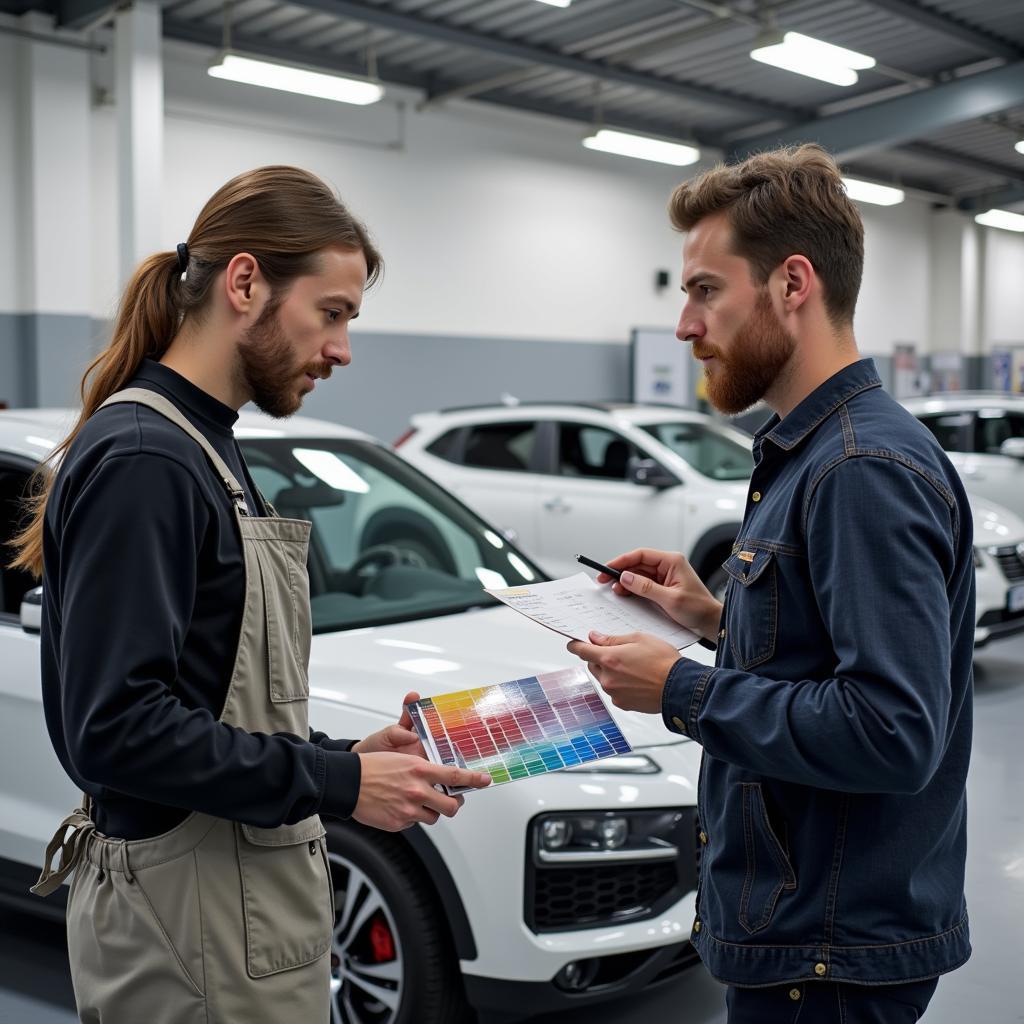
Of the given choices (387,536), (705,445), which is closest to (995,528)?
(705,445)

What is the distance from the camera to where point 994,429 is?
1005 centimetres

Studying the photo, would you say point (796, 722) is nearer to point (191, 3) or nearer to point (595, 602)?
point (595, 602)

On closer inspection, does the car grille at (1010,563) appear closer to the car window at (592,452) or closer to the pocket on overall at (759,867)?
the car window at (592,452)

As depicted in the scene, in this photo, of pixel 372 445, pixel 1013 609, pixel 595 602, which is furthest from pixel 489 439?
pixel 595 602

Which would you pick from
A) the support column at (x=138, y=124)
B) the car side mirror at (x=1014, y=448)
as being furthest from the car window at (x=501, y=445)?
the car side mirror at (x=1014, y=448)

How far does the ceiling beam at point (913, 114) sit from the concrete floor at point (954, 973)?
8.96 metres

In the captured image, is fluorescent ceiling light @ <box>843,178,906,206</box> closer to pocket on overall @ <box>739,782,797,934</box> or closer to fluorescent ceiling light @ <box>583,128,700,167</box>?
fluorescent ceiling light @ <box>583,128,700,167</box>

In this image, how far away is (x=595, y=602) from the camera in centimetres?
192

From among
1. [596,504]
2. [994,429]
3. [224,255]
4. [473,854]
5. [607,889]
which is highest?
[224,255]

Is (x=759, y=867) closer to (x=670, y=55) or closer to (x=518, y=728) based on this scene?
(x=518, y=728)

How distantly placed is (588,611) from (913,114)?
12.8 metres

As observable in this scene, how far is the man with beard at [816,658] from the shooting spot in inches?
55.3

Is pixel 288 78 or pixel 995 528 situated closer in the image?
pixel 995 528

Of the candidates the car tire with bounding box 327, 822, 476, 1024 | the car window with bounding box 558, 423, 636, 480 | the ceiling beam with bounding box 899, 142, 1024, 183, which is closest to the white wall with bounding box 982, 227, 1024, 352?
the ceiling beam with bounding box 899, 142, 1024, 183
